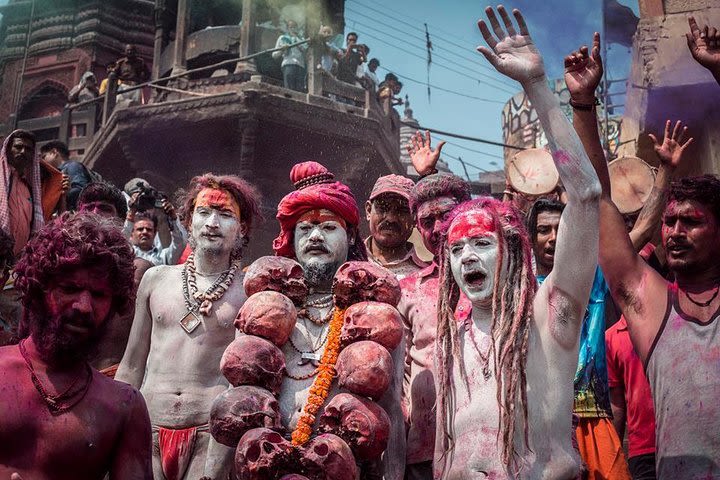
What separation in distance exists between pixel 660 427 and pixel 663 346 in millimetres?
372

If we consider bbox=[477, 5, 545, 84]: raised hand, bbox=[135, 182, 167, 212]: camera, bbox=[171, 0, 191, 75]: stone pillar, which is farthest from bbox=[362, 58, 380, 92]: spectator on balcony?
bbox=[477, 5, 545, 84]: raised hand

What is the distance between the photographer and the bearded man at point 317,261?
3.96m

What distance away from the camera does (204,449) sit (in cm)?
445

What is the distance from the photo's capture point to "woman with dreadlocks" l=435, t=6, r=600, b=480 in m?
3.48

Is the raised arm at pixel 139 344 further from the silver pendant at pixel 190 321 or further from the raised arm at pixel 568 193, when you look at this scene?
the raised arm at pixel 568 193

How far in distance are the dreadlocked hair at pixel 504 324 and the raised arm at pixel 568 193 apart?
154 millimetres

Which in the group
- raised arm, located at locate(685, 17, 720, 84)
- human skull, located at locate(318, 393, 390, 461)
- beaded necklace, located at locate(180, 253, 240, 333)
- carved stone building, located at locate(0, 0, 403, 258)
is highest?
carved stone building, located at locate(0, 0, 403, 258)

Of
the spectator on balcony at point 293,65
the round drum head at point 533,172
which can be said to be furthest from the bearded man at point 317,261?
the spectator on balcony at point 293,65

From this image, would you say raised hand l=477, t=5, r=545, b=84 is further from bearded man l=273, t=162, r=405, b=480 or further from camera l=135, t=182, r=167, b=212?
camera l=135, t=182, r=167, b=212

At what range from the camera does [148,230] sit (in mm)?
6992

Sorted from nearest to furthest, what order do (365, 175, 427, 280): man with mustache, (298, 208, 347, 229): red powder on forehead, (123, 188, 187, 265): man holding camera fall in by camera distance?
(298, 208, 347, 229): red powder on forehead, (365, 175, 427, 280): man with mustache, (123, 188, 187, 265): man holding camera

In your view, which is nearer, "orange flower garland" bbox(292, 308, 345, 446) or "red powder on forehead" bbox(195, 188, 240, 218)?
"orange flower garland" bbox(292, 308, 345, 446)

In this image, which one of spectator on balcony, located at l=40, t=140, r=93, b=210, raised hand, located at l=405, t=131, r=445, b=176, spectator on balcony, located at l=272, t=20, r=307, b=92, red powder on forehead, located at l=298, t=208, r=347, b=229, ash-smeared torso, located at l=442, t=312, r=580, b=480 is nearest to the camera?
ash-smeared torso, located at l=442, t=312, r=580, b=480

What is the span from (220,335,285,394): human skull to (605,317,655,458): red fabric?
2.07 m
